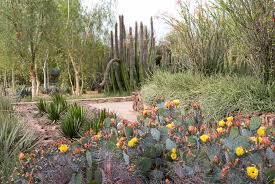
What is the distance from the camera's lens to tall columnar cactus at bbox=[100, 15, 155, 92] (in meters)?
14.7

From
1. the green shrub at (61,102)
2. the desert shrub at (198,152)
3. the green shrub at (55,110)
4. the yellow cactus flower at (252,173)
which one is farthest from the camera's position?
the green shrub at (61,102)

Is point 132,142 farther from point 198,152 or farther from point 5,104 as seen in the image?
point 5,104

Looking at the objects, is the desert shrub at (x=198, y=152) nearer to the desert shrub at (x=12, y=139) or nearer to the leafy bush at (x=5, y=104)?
the desert shrub at (x=12, y=139)

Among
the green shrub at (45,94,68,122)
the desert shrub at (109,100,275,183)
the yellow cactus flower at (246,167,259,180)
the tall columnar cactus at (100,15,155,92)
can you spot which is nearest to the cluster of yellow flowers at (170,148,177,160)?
the desert shrub at (109,100,275,183)

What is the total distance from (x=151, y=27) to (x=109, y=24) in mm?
4896

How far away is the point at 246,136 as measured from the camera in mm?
3432

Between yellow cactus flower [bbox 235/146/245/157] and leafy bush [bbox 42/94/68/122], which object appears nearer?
yellow cactus flower [bbox 235/146/245/157]

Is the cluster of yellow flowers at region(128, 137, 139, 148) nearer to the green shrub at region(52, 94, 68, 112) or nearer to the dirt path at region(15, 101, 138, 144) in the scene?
the dirt path at region(15, 101, 138, 144)

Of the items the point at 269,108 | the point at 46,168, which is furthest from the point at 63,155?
the point at 269,108

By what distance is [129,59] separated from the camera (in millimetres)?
15117

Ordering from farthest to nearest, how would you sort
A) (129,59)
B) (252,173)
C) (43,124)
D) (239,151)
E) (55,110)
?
(129,59) < (55,110) < (43,124) < (239,151) < (252,173)

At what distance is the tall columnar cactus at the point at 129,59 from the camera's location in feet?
48.3

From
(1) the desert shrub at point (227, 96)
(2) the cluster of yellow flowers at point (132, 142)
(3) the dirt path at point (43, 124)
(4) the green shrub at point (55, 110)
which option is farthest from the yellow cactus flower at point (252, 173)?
(4) the green shrub at point (55, 110)

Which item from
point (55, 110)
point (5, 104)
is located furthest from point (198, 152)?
point (5, 104)
